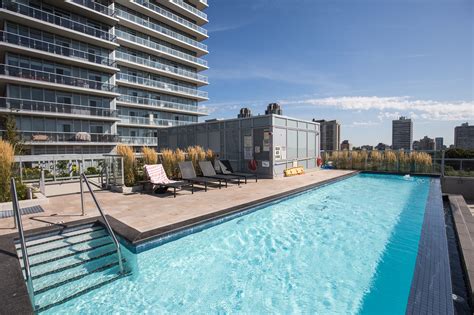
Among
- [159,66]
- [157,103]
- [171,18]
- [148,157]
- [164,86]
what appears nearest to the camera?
[148,157]

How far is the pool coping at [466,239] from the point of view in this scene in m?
3.40

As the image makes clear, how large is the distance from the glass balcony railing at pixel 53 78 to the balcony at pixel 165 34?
9376mm

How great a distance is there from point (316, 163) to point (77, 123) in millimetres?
22132

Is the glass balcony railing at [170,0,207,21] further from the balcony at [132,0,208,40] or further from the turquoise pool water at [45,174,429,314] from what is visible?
the turquoise pool water at [45,174,429,314]

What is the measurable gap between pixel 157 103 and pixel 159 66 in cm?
500

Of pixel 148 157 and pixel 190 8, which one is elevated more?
pixel 190 8

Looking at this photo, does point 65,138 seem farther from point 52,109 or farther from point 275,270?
point 275,270

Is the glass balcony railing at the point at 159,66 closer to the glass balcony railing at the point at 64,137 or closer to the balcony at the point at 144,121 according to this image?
the balcony at the point at 144,121

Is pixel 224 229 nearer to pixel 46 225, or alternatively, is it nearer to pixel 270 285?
pixel 270 285

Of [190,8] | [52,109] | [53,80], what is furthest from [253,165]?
[190,8]

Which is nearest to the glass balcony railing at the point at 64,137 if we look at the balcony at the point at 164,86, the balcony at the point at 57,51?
the balcony at the point at 57,51

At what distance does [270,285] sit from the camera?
3.69 m

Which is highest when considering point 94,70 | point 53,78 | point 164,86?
point 164,86

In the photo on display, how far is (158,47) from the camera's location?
30.6 metres
